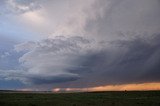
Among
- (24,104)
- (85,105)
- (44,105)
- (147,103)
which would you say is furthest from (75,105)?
(147,103)

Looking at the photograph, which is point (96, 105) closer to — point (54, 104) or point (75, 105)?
point (75, 105)

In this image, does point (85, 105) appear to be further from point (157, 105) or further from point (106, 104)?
point (157, 105)

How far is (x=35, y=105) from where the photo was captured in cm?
7488

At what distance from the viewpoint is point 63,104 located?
77.9 meters

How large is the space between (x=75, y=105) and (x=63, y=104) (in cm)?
397

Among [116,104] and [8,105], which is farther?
[116,104]

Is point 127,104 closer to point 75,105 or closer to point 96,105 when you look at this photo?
point 96,105

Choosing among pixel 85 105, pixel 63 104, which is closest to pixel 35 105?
pixel 63 104

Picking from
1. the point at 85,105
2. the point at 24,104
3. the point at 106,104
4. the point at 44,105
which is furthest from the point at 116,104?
the point at 24,104

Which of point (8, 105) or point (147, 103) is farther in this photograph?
point (147, 103)

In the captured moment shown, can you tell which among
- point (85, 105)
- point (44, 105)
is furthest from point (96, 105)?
point (44, 105)

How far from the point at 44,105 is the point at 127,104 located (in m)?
22.2

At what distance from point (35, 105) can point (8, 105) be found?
22.0ft

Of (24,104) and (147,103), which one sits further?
(147,103)
